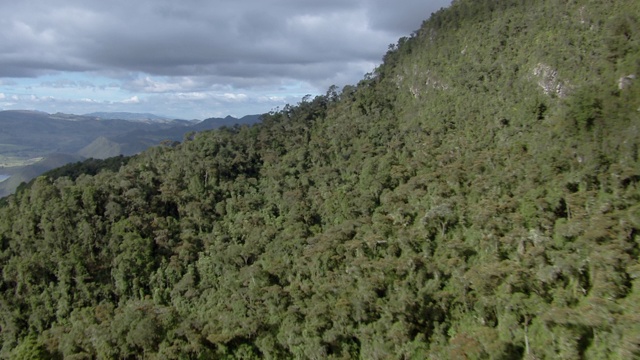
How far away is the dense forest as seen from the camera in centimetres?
3152

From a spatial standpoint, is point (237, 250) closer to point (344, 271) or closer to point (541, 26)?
point (344, 271)

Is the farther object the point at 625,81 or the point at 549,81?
the point at 549,81

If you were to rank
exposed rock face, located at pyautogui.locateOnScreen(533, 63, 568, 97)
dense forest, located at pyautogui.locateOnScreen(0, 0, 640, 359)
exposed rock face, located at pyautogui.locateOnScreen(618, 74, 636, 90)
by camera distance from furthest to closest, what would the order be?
exposed rock face, located at pyautogui.locateOnScreen(533, 63, 568, 97) < exposed rock face, located at pyautogui.locateOnScreen(618, 74, 636, 90) < dense forest, located at pyautogui.locateOnScreen(0, 0, 640, 359)

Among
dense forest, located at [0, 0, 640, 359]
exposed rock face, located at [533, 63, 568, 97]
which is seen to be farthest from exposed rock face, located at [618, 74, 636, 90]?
exposed rock face, located at [533, 63, 568, 97]

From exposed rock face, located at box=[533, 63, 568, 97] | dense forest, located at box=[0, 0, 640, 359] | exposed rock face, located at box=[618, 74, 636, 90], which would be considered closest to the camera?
dense forest, located at box=[0, 0, 640, 359]

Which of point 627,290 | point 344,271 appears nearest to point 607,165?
point 627,290

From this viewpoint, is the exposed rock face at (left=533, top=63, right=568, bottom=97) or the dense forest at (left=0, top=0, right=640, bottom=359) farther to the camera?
the exposed rock face at (left=533, top=63, right=568, bottom=97)

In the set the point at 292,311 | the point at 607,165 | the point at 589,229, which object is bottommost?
the point at 292,311

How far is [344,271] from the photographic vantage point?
134ft

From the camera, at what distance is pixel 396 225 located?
43.8m

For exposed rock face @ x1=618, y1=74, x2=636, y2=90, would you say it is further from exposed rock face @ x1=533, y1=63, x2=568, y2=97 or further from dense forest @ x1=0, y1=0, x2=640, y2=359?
exposed rock face @ x1=533, y1=63, x2=568, y2=97

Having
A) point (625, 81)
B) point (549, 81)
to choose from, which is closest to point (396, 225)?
point (549, 81)

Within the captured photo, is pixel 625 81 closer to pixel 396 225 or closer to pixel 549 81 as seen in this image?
pixel 549 81

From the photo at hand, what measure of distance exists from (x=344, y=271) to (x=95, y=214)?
30.4 m
